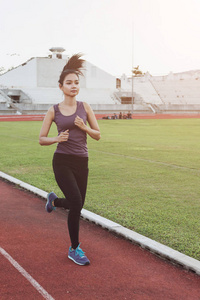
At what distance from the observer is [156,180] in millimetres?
9422

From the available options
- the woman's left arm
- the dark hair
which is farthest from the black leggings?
the dark hair

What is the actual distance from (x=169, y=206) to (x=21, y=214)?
254 cm

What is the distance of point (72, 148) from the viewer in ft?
14.6

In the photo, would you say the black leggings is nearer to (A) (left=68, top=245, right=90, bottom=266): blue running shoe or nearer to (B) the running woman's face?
(A) (left=68, top=245, right=90, bottom=266): blue running shoe

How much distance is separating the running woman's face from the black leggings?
70 cm

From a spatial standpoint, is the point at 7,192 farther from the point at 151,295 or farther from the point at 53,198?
the point at 151,295

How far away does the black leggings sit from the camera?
437cm

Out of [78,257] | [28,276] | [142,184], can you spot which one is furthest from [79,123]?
[142,184]

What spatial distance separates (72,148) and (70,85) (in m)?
0.71

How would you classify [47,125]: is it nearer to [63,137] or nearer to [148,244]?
[63,137]

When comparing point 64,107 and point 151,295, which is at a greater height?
point 64,107

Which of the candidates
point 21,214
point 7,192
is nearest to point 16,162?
point 7,192

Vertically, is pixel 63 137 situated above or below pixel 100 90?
below

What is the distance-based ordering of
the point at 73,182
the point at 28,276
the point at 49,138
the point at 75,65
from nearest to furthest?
the point at 28,276 < the point at 73,182 < the point at 49,138 < the point at 75,65
